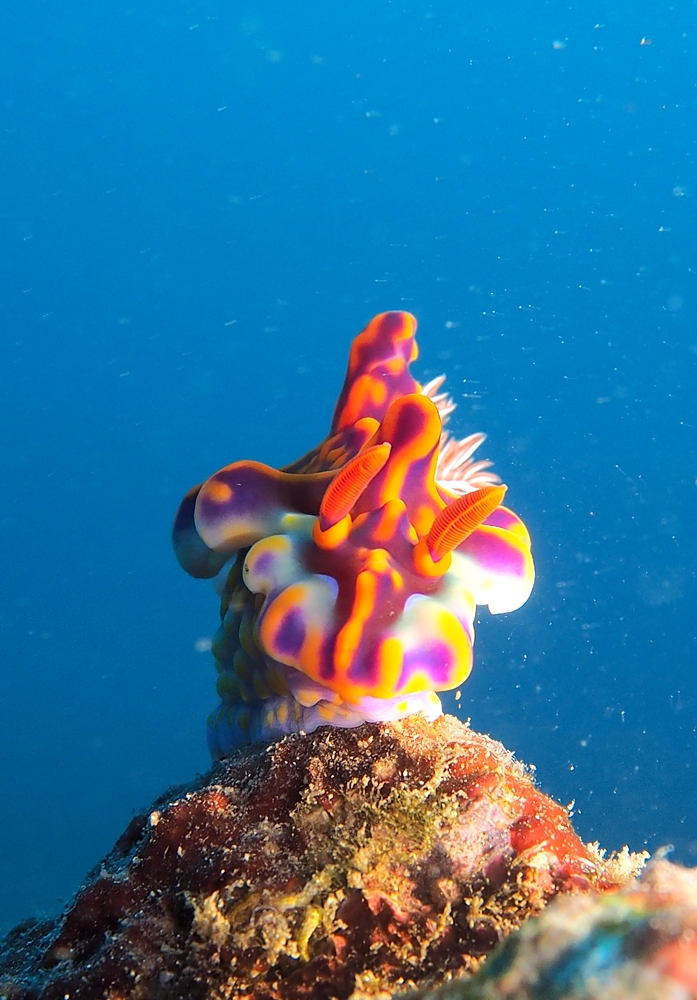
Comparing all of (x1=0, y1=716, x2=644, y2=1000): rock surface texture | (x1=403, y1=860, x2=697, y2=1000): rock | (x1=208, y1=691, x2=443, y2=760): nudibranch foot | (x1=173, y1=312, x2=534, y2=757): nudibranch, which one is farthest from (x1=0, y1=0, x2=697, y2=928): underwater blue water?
(x1=403, y1=860, x2=697, y2=1000): rock

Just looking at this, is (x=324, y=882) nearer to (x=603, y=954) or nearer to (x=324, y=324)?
(x=603, y=954)

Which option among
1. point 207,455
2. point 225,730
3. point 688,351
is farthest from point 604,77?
point 225,730

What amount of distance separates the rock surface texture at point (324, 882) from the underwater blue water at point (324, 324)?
23866 mm

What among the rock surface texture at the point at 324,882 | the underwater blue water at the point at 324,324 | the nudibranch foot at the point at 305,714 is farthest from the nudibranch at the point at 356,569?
the underwater blue water at the point at 324,324

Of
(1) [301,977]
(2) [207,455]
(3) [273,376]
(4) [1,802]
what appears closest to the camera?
(1) [301,977]

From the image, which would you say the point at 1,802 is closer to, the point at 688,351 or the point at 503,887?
the point at 503,887

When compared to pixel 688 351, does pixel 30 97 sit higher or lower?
higher

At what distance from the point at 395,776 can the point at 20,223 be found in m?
89.9

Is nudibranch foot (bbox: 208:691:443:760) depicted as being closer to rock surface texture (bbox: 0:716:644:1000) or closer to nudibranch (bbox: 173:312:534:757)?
nudibranch (bbox: 173:312:534:757)

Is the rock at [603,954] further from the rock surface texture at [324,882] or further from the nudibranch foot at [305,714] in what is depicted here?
the nudibranch foot at [305,714]

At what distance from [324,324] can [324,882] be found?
74507mm

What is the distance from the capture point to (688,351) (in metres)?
53.7

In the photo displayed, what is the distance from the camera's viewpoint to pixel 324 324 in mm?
73562

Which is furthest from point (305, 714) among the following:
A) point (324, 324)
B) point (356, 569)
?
point (324, 324)
